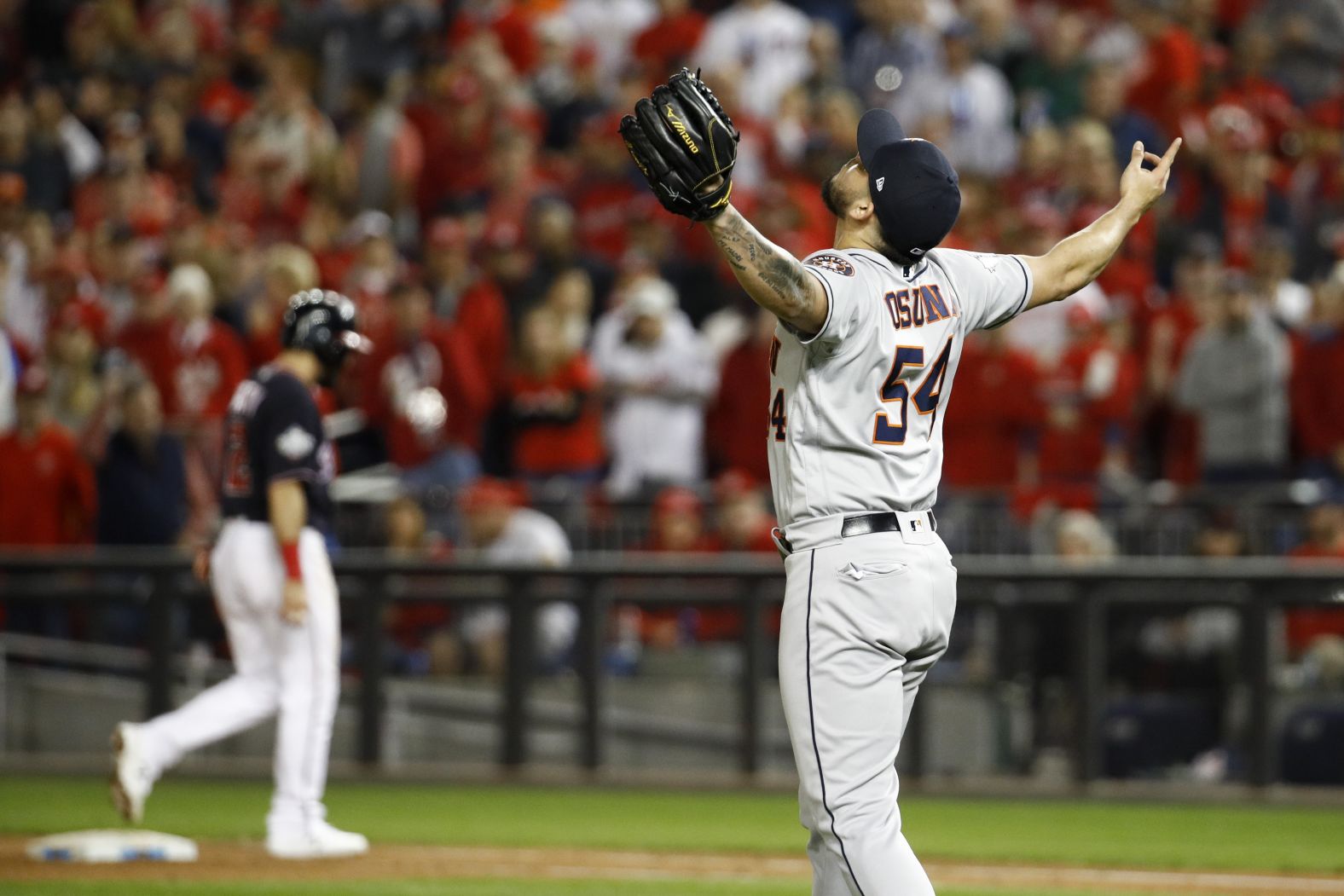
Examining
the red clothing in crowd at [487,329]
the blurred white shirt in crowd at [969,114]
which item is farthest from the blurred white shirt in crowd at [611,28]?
the red clothing in crowd at [487,329]

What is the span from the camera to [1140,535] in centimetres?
1141

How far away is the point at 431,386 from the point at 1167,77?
19.5 ft

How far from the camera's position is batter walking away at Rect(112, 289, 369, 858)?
746 cm

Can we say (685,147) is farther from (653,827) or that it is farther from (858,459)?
(653,827)

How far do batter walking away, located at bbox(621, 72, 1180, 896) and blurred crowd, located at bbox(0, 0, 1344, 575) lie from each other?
659cm

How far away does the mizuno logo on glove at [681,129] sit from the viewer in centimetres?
448

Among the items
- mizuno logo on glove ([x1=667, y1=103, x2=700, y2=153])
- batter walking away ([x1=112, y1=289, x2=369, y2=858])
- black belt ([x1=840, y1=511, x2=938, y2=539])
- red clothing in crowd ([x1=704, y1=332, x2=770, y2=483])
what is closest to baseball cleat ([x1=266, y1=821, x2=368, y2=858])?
batter walking away ([x1=112, y1=289, x2=369, y2=858])

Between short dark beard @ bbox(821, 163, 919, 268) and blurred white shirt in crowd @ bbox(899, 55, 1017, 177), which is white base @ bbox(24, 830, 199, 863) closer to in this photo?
short dark beard @ bbox(821, 163, 919, 268)

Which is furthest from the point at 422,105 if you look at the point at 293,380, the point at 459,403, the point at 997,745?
the point at 293,380

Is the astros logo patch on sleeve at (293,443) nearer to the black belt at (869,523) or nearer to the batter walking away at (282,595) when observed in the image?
the batter walking away at (282,595)

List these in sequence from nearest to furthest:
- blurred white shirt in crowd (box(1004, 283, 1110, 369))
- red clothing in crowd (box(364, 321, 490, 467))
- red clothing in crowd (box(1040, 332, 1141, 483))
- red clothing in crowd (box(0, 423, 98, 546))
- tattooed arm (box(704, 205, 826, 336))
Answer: tattooed arm (box(704, 205, 826, 336)) → red clothing in crowd (box(1040, 332, 1141, 483)) → blurred white shirt in crowd (box(1004, 283, 1110, 369)) → red clothing in crowd (box(0, 423, 98, 546)) → red clothing in crowd (box(364, 321, 490, 467))

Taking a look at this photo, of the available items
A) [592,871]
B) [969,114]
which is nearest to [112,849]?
[592,871]

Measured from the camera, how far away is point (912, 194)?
4797 millimetres

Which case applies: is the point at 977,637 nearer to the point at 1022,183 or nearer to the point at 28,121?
the point at 1022,183
